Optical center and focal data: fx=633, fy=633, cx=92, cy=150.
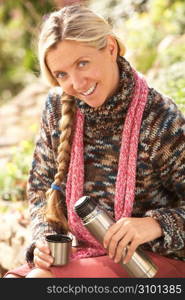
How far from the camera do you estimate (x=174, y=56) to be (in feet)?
19.9

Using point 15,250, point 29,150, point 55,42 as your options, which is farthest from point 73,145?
point 29,150

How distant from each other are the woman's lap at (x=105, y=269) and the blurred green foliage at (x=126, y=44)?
1083mm

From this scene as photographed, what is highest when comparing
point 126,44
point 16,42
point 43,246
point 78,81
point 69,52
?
Answer: point 16,42

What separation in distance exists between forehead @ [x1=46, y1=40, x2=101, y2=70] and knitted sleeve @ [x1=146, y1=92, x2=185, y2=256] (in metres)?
0.40

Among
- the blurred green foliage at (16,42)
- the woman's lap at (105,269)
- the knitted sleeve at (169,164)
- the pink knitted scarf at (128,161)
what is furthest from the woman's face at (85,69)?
the blurred green foliage at (16,42)

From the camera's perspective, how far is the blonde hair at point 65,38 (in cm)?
271

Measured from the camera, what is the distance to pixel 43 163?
10.3ft

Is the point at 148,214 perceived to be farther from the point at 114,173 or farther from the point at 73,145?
the point at 73,145

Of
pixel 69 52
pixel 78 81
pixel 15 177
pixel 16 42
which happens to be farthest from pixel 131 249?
pixel 16 42

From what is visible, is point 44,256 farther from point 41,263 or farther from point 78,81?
point 78,81

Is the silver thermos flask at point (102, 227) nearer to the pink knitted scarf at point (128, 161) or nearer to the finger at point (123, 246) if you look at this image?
the finger at point (123, 246)

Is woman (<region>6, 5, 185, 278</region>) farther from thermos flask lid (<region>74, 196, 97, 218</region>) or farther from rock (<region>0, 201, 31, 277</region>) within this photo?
rock (<region>0, 201, 31, 277</region>)

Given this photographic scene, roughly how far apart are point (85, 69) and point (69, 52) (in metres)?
0.10

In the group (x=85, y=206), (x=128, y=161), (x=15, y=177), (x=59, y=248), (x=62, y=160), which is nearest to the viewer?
(x=85, y=206)
